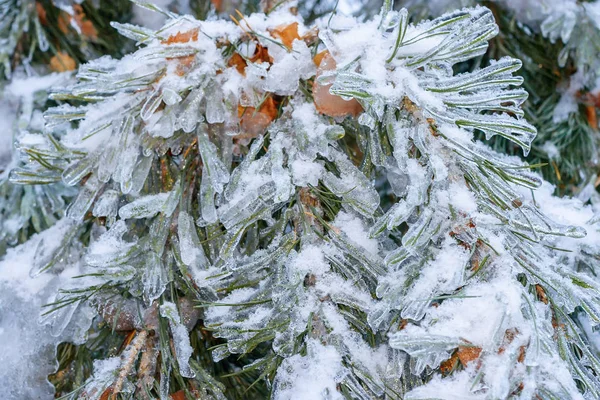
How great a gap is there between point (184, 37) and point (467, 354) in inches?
18.8

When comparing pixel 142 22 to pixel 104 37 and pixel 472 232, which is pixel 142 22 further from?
pixel 472 232

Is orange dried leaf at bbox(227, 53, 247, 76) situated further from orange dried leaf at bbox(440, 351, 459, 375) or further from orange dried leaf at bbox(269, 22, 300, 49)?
orange dried leaf at bbox(440, 351, 459, 375)

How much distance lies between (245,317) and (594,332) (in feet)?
1.36

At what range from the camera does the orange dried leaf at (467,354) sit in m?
0.48

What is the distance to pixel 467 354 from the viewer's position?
0.48 metres

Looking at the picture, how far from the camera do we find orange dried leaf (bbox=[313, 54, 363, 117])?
2.07 ft

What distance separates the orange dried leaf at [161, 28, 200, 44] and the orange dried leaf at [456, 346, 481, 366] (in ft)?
1.51

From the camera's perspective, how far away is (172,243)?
650 millimetres

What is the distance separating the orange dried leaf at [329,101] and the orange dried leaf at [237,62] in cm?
11

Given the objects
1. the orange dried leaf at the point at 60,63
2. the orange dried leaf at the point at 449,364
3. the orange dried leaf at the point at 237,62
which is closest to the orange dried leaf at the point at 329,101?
the orange dried leaf at the point at 237,62


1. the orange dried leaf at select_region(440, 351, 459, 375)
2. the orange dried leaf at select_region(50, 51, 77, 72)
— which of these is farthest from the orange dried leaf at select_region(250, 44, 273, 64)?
the orange dried leaf at select_region(50, 51, 77, 72)

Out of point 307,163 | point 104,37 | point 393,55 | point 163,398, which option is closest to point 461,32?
point 393,55

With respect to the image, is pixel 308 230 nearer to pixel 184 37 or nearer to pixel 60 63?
pixel 184 37

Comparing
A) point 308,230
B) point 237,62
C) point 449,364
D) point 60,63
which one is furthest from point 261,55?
point 60,63
